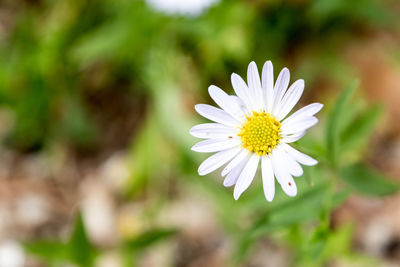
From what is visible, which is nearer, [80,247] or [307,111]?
[307,111]

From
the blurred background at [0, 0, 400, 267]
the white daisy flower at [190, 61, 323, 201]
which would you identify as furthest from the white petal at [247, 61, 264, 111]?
the blurred background at [0, 0, 400, 267]

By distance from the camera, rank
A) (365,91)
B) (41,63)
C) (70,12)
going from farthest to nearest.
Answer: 1. (70,12)
2. (41,63)
3. (365,91)

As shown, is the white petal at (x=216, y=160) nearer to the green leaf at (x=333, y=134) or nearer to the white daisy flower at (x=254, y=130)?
the white daisy flower at (x=254, y=130)

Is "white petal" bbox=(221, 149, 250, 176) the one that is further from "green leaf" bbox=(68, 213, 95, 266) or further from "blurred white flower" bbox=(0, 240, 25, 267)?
"blurred white flower" bbox=(0, 240, 25, 267)

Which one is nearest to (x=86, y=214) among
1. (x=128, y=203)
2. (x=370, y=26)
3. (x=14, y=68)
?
(x=128, y=203)

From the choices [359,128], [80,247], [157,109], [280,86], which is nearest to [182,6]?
[157,109]

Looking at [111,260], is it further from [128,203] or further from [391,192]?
[391,192]

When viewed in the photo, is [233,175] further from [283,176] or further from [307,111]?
[307,111]
